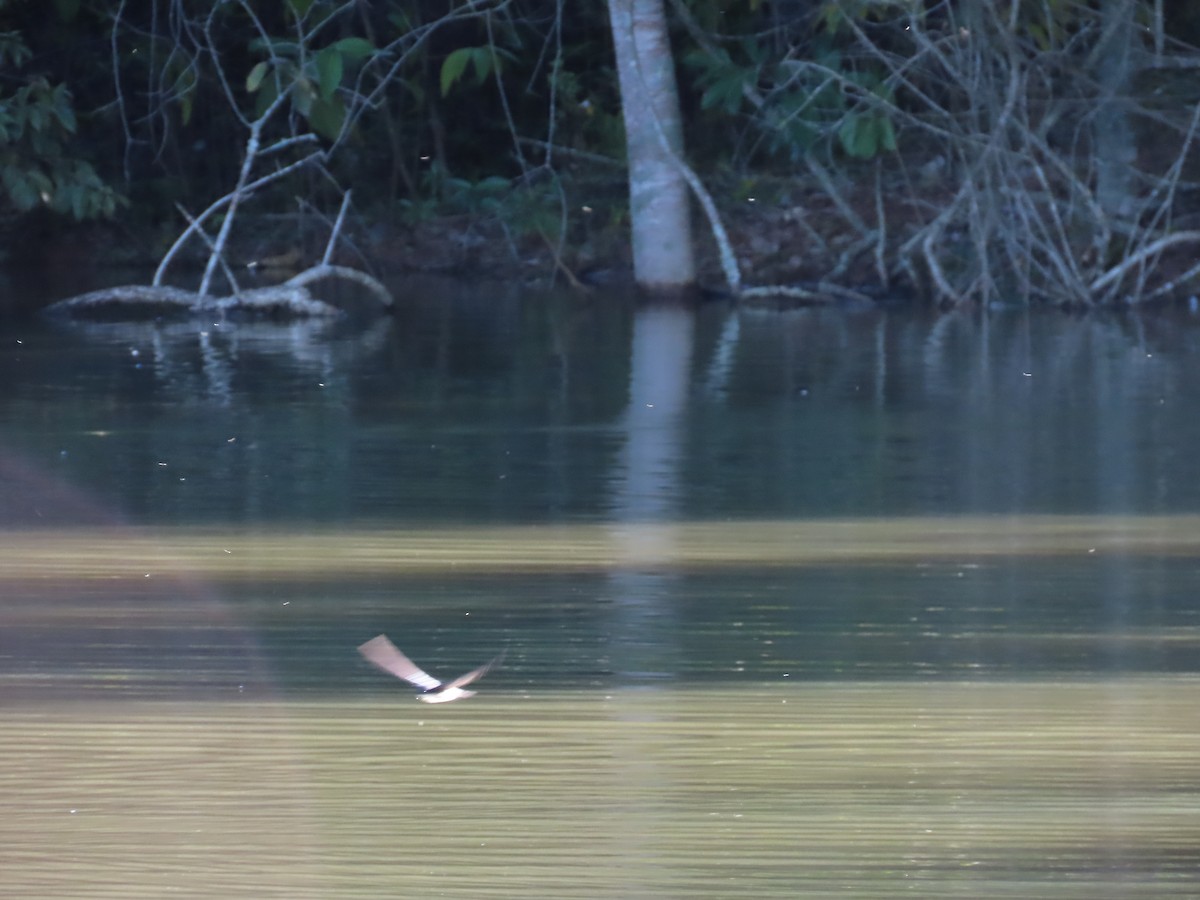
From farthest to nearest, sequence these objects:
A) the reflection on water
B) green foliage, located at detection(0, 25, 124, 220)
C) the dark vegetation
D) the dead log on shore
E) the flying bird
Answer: green foliage, located at detection(0, 25, 124, 220), the dark vegetation, the dead log on shore, the flying bird, the reflection on water

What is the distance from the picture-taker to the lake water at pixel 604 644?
5.85 ft

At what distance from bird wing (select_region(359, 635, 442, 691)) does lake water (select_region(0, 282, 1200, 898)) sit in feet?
0.09

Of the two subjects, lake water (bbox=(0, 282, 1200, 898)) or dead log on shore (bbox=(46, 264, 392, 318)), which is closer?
lake water (bbox=(0, 282, 1200, 898))

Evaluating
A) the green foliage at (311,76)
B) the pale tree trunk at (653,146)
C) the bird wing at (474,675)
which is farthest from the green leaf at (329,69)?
the bird wing at (474,675)

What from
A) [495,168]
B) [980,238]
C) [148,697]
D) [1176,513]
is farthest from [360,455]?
[495,168]

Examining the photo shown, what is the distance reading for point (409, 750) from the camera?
2.07m

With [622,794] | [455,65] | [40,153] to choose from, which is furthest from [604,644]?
[40,153]

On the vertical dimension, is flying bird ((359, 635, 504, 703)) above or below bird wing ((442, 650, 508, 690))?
above

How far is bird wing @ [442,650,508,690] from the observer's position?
2354mm

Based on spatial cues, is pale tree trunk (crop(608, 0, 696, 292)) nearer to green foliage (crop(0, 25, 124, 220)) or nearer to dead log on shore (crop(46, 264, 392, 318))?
dead log on shore (crop(46, 264, 392, 318))

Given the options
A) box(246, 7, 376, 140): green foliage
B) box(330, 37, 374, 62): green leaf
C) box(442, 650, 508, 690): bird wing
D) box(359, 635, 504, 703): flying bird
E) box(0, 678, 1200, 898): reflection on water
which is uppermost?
box(330, 37, 374, 62): green leaf

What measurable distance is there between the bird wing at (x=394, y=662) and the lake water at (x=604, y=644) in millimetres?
29

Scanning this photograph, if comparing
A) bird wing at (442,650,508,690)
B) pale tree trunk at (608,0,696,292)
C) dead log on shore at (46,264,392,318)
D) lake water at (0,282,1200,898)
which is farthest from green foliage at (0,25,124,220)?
bird wing at (442,650,508,690)

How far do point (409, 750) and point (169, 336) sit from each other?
222 inches
